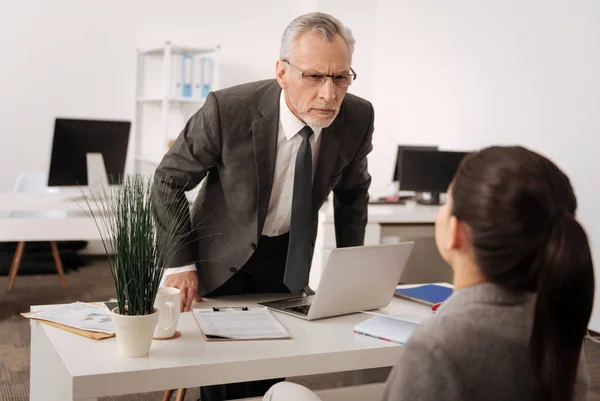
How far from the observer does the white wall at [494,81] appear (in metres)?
4.79

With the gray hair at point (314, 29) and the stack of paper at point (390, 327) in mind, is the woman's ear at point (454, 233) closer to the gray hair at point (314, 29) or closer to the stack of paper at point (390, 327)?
the stack of paper at point (390, 327)

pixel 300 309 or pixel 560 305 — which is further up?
pixel 560 305

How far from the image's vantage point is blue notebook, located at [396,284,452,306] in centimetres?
216

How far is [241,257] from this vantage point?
2.03 m

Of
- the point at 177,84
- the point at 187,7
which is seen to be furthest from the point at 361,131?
the point at 187,7

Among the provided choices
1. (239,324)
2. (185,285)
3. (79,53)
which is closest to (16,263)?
(79,53)

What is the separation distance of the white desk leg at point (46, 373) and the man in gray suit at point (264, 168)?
0.36 metres

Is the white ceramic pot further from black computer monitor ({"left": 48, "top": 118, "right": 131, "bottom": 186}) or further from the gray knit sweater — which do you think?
black computer monitor ({"left": 48, "top": 118, "right": 131, "bottom": 186})

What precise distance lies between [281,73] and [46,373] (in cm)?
100

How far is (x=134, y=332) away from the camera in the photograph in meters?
1.47

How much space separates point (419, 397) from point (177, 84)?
5.74 meters

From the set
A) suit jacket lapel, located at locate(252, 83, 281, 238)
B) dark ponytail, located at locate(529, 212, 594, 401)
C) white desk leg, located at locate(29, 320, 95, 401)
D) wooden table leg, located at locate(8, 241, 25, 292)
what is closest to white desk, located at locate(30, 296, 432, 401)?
white desk leg, located at locate(29, 320, 95, 401)

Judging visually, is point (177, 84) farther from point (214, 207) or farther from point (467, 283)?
point (467, 283)

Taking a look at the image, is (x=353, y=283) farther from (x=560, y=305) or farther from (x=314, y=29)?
(x=560, y=305)
